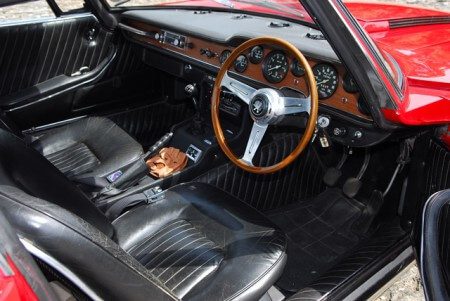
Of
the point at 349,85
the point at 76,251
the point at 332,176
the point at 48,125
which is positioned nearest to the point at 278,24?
the point at 349,85

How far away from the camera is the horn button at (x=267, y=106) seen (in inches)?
76.2

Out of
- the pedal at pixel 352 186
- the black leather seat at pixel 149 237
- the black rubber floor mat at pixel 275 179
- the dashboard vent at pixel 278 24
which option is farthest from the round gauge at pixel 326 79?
the pedal at pixel 352 186

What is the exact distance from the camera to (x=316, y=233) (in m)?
2.76

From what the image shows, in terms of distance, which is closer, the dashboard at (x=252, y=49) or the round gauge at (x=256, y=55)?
the dashboard at (x=252, y=49)

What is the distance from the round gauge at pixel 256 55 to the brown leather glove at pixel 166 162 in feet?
2.39

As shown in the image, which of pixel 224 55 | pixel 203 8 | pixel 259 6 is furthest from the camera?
pixel 203 8

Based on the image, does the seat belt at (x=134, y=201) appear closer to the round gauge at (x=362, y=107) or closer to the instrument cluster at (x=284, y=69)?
the instrument cluster at (x=284, y=69)

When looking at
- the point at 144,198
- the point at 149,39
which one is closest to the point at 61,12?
the point at 149,39

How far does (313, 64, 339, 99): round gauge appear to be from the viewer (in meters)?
2.05

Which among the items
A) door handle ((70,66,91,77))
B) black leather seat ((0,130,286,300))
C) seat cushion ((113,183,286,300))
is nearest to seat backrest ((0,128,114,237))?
black leather seat ((0,130,286,300))

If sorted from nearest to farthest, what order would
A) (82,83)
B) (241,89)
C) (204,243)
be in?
(204,243), (241,89), (82,83)

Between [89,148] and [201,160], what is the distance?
26.5 inches

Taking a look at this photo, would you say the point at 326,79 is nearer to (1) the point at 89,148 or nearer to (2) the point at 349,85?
(2) the point at 349,85

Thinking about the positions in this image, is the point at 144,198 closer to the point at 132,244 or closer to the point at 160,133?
the point at 132,244
